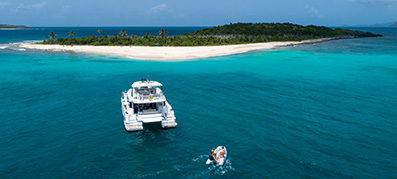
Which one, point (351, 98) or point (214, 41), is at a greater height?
point (214, 41)

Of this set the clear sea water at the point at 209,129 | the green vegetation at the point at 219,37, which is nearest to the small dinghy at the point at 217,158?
the clear sea water at the point at 209,129

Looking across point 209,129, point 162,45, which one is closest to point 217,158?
point 209,129

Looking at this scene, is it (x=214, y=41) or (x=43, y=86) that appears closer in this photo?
(x=43, y=86)

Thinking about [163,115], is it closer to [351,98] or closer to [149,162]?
[149,162]

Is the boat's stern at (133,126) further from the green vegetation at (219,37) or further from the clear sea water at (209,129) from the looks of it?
the green vegetation at (219,37)

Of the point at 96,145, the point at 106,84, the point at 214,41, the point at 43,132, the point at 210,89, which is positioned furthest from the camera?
the point at 214,41

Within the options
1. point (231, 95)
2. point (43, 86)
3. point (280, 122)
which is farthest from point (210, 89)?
point (43, 86)

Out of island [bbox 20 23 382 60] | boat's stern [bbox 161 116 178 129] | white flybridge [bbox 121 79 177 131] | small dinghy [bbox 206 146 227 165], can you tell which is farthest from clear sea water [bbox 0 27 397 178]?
island [bbox 20 23 382 60]
